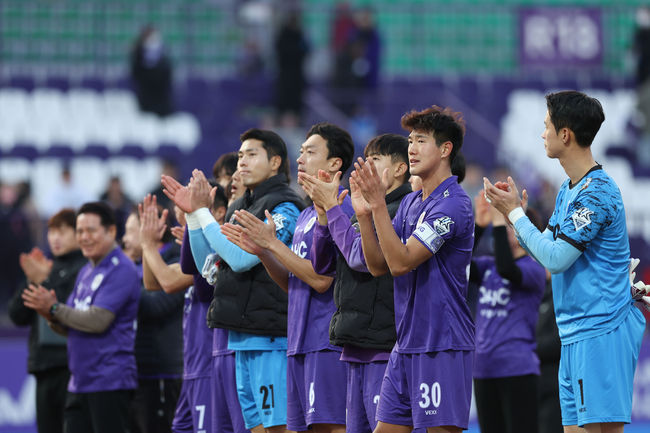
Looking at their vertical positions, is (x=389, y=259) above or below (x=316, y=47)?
below

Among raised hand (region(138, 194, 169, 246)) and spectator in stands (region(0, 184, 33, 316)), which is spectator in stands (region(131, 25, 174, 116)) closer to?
spectator in stands (region(0, 184, 33, 316))

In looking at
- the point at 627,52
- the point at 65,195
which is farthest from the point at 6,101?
the point at 627,52

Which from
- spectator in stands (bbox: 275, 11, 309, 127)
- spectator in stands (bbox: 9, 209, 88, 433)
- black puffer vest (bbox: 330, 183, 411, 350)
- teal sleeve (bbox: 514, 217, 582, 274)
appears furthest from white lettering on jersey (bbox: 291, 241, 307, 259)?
spectator in stands (bbox: 275, 11, 309, 127)

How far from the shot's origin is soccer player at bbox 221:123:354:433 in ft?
21.7

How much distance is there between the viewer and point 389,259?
5840mm

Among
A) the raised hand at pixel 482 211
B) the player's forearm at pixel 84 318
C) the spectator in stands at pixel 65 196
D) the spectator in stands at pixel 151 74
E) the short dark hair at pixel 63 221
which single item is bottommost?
the player's forearm at pixel 84 318

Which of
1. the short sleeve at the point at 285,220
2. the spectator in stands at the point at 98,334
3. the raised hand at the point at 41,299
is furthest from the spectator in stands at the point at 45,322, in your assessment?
the short sleeve at the point at 285,220

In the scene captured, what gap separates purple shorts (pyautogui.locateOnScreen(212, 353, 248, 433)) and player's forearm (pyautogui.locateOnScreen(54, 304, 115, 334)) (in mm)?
1415

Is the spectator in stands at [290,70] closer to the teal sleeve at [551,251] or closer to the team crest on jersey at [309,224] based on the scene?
the team crest on jersey at [309,224]

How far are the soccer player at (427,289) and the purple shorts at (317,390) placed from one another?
70 cm

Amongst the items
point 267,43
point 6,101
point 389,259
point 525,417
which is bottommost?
point 525,417

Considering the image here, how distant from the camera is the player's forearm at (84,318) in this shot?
8648mm

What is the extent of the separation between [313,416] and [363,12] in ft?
51.1

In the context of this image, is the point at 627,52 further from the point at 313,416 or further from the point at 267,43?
the point at 313,416
